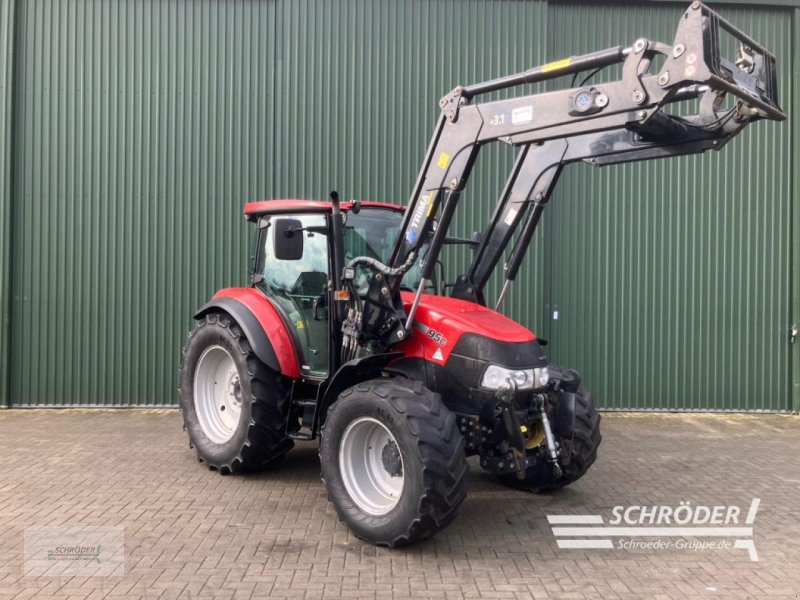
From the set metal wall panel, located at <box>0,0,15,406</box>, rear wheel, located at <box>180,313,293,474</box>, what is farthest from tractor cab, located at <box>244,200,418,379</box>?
metal wall panel, located at <box>0,0,15,406</box>

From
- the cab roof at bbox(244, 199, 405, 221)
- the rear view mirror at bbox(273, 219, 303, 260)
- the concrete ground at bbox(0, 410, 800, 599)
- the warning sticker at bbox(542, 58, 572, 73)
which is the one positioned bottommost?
the concrete ground at bbox(0, 410, 800, 599)

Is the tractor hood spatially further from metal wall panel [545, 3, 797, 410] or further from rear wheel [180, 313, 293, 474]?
metal wall panel [545, 3, 797, 410]

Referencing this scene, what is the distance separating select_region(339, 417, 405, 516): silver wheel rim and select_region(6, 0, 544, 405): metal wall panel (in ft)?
15.7

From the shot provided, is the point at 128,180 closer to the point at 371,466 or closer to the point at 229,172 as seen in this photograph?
the point at 229,172

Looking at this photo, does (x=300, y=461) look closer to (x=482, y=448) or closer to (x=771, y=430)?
(x=482, y=448)

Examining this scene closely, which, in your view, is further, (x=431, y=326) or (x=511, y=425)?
(x=431, y=326)

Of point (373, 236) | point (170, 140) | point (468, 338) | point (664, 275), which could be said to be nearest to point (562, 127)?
point (468, 338)

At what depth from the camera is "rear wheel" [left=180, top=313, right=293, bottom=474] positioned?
5.18 metres

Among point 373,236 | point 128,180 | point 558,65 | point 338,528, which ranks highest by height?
point 128,180

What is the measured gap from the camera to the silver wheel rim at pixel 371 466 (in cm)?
420

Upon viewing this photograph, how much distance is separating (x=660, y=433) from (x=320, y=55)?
265 inches

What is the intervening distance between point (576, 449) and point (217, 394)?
3398 millimetres

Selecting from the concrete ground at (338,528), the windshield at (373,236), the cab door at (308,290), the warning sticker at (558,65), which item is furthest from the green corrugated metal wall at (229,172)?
the warning sticker at (558,65)

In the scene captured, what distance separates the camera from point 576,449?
4.82 m
